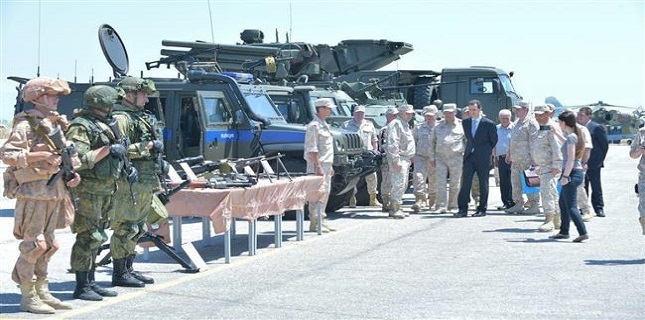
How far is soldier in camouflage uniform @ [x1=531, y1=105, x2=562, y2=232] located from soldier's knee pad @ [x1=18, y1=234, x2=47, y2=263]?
7.72 m

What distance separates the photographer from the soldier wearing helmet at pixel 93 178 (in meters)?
8.73

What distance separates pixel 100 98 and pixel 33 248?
1403 millimetres

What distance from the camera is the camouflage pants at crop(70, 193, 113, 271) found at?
874 cm

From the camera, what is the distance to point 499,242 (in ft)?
44.3

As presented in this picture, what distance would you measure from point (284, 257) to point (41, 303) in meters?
4.03

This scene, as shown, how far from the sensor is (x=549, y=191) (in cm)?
1452

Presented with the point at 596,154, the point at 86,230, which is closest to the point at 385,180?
the point at 596,154

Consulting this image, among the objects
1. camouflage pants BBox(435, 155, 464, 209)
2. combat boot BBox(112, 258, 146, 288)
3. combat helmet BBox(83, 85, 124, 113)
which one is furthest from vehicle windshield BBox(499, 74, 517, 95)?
Answer: combat helmet BBox(83, 85, 124, 113)

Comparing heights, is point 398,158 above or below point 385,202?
above

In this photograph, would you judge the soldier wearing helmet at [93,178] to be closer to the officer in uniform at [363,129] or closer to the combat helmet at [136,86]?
the combat helmet at [136,86]

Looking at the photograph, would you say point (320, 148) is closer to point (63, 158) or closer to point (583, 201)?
point (583, 201)

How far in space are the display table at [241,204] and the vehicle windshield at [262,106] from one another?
3385 mm

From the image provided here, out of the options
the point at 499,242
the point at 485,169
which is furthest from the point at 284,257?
the point at 485,169

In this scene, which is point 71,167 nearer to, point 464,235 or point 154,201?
point 154,201
